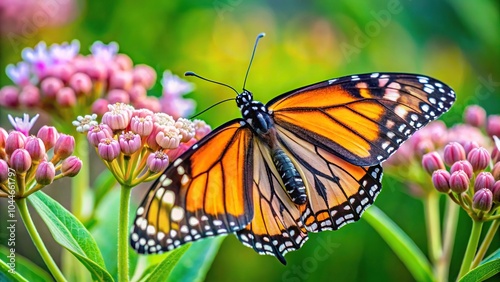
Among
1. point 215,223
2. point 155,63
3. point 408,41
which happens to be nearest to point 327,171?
point 215,223

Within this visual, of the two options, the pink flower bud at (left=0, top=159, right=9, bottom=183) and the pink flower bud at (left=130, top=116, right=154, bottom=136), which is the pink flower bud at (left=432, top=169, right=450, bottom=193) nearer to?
the pink flower bud at (left=130, top=116, right=154, bottom=136)

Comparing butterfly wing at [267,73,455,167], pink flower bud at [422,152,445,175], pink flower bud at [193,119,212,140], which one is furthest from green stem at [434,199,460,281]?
pink flower bud at [193,119,212,140]

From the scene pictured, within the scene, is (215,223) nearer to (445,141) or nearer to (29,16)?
(445,141)

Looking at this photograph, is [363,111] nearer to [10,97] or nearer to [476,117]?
[476,117]

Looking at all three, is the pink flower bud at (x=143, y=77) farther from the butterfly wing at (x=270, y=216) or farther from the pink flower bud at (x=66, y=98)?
the butterfly wing at (x=270, y=216)

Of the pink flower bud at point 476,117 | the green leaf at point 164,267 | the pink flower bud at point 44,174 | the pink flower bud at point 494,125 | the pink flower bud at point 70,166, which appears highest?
the pink flower bud at point 70,166

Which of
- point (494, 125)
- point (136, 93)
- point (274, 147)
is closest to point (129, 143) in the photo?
point (274, 147)

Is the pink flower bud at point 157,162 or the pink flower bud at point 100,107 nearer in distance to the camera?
the pink flower bud at point 157,162

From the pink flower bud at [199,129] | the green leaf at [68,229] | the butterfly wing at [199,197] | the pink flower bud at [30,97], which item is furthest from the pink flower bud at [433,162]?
the pink flower bud at [30,97]
